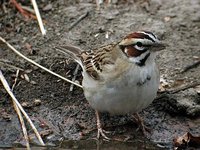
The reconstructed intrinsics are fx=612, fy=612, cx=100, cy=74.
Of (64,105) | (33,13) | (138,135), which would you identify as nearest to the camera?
(138,135)

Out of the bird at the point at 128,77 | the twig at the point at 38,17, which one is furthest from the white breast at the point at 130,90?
the twig at the point at 38,17

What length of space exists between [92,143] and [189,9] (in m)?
2.63

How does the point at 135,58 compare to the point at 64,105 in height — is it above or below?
above

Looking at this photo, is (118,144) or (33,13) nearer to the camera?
(118,144)

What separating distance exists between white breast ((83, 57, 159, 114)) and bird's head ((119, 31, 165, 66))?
0.08 meters

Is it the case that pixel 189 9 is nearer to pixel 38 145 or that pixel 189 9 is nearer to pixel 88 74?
pixel 88 74

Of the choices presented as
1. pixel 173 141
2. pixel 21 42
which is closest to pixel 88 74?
pixel 173 141

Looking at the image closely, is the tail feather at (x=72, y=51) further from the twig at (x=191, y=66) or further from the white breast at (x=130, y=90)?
the twig at (x=191, y=66)

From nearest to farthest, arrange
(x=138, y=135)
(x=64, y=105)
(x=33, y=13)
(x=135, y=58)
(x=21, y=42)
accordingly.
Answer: (x=135, y=58) < (x=138, y=135) < (x=64, y=105) < (x=21, y=42) < (x=33, y=13)

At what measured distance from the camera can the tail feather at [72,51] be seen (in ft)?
20.7

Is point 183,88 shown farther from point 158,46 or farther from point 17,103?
point 17,103

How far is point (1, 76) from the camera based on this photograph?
623 cm

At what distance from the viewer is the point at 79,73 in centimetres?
649

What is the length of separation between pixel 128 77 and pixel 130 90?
0.37 ft
